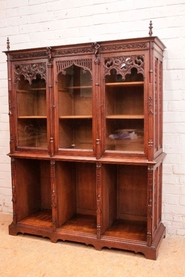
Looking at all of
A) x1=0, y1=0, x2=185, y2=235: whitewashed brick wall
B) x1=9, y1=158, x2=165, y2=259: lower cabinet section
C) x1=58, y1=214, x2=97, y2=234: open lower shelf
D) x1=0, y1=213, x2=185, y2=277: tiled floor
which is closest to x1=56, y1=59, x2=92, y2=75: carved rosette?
x1=0, y1=0, x2=185, y2=235: whitewashed brick wall

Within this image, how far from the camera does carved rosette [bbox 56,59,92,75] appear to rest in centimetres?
285

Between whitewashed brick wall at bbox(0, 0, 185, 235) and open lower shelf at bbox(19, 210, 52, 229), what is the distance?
1241mm

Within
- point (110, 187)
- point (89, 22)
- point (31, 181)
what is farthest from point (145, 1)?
point (31, 181)

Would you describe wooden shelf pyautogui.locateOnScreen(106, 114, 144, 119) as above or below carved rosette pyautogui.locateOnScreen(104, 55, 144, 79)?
below

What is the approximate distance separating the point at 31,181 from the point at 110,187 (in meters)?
0.97

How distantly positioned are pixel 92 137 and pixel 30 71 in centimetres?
92

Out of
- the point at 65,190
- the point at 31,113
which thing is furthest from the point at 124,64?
the point at 65,190

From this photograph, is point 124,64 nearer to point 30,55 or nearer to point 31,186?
point 30,55

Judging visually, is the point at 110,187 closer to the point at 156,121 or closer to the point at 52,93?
the point at 156,121

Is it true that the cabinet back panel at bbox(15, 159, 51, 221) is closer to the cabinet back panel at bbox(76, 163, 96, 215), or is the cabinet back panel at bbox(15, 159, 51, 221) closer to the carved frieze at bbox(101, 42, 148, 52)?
the cabinet back panel at bbox(76, 163, 96, 215)

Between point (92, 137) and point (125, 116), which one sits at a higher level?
point (125, 116)

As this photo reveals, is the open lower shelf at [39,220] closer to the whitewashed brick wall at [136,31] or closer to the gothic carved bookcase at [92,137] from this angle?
the gothic carved bookcase at [92,137]

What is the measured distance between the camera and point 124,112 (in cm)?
293

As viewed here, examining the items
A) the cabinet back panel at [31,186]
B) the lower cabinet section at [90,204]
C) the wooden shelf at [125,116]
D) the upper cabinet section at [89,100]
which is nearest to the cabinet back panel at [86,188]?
the lower cabinet section at [90,204]
